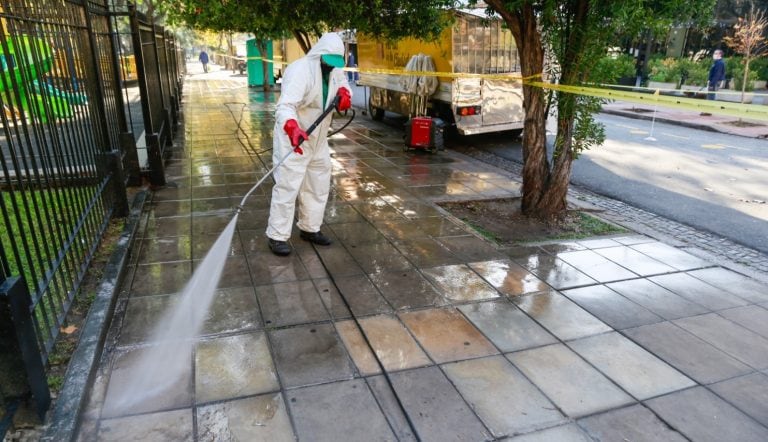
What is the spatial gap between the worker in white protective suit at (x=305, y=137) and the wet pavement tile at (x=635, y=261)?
2.62 meters

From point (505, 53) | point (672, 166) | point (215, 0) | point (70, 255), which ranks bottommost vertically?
point (672, 166)

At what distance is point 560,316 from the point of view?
367 centimetres

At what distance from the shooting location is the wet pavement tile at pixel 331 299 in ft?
11.9

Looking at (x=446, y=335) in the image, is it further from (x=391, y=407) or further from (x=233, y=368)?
(x=233, y=368)

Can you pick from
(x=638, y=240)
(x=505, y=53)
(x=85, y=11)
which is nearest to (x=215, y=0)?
(x=85, y=11)

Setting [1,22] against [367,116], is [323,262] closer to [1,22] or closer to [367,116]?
[1,22]

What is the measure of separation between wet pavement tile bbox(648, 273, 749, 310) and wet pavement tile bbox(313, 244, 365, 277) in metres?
2.46

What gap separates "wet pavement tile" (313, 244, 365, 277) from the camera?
14.1 feet

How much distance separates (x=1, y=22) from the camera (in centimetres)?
264

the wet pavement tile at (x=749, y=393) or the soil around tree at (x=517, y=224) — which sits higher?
the soil around tree at (x=517, y=224)

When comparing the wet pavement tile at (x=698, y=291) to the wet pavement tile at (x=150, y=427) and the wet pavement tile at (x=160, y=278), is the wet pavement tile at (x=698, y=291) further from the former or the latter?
the wet pavement tile at (x=160, y=278)

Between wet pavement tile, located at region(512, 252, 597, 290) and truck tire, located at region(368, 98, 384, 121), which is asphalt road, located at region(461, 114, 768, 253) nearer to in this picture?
wet pavement tile, located at region(512, 252, 597, 290)

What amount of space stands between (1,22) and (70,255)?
151 centimetres

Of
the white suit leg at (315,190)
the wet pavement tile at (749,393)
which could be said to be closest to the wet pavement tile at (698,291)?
the wet pavement tile at (749,393)
